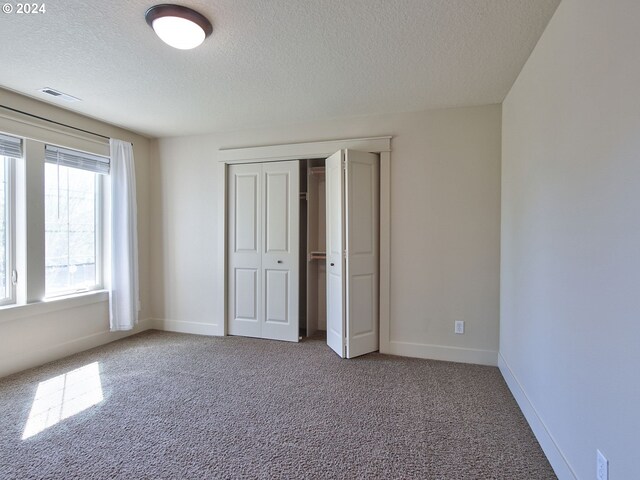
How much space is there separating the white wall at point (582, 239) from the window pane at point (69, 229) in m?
4.41

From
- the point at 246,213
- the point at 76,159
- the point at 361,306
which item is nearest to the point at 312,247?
the point at 246,213

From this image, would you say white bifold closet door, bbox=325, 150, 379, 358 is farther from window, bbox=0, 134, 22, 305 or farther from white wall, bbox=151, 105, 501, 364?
window, bbox=0, 134, 22, 305

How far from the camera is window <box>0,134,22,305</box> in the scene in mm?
3031

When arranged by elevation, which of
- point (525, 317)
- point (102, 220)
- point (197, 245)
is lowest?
point (525, 317)

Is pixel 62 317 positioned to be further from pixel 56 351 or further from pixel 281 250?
pixel 281 250

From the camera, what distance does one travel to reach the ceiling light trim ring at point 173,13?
6.01 ft

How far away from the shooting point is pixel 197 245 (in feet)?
14.2

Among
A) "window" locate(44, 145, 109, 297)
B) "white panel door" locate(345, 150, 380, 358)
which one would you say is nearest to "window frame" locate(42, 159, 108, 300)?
"window" locate(44, 145, 109, 297)

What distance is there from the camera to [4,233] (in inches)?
120

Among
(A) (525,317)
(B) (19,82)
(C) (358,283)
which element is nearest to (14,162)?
(B) (19,82)

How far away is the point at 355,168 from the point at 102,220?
3070 millimetres

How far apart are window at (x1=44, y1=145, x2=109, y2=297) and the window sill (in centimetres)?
12

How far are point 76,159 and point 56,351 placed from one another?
2060mm

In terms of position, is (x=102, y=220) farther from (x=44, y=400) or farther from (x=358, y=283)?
(x=358, y=283)
